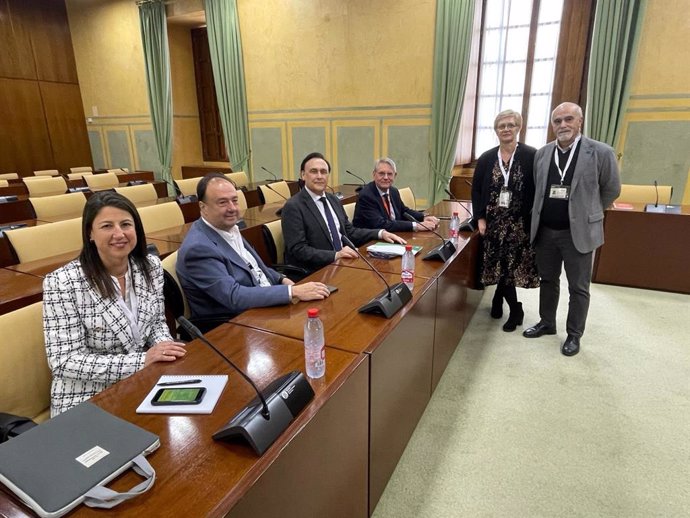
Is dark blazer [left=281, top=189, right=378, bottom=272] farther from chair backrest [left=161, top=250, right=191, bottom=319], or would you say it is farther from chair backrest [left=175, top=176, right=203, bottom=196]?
chair backrest [left=175, top=176, right=203, bottom=196]

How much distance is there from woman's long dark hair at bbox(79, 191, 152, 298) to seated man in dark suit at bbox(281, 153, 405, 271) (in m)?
1.03

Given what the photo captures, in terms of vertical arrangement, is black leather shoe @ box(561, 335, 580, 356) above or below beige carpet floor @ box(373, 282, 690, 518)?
above

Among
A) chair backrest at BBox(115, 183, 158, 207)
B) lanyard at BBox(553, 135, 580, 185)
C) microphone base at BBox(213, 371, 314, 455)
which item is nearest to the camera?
microphone base at BBox(213, 371, 314, 455)

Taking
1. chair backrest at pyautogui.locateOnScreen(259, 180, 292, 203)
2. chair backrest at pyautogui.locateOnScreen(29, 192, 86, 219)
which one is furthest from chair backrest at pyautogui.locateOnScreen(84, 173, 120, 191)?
chair backrest at pyautogui.locateOnScreen(259, 180, 292, 203)

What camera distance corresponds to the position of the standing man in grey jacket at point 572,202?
2.30 metres

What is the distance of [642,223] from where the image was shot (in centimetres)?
346

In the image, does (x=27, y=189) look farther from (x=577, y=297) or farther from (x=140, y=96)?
(x=577, y=297)

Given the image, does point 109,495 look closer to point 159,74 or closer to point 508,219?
point 508,219

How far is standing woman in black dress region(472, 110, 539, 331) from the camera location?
2.59m

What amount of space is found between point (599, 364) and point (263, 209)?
2890 mm

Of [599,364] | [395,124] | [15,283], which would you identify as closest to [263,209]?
[15,283]

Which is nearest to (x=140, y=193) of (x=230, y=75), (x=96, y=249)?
(x=230, y=75)

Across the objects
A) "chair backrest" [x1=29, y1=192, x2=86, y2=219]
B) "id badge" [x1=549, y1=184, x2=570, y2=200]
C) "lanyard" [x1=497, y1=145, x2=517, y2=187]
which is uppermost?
"lanyard" [x1=497, y1=145, x2=517, y2=187]

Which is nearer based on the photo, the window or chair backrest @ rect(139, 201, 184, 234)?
chair backrest @ rect(139, 201, 184, 234)
